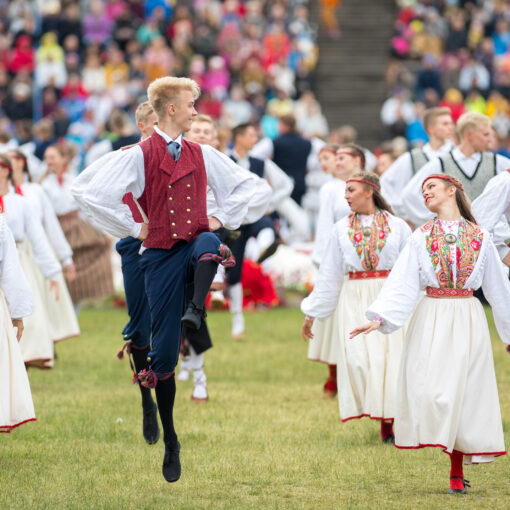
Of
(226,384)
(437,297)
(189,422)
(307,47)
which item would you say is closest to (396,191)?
(226,384)

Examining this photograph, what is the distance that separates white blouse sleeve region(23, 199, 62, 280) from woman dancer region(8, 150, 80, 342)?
0.60 ft

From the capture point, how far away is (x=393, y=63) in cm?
2522

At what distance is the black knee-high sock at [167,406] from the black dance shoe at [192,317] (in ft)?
1.78


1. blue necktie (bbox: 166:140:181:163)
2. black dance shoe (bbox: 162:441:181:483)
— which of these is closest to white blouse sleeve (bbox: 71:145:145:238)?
blue necktie (bbox: 166:140:181:163)

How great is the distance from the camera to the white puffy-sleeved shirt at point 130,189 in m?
6.17

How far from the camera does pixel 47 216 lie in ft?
33.1

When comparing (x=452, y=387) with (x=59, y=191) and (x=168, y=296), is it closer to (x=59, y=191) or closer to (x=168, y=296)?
(x=168, y=296)

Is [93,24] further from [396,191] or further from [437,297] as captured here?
[437,297]

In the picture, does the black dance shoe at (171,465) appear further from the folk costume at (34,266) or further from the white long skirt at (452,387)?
the folk costume at (34,266)

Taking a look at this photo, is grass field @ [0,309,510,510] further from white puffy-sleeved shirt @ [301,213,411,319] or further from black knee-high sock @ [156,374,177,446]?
white puffy-sleeved shirt @ [301,213,411,319]

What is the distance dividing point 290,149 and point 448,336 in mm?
10419

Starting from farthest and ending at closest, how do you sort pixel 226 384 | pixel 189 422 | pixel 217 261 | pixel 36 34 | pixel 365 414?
pixel 36 34, pixel 226 384, pixel 189 422, pixel 365 414, pixel 217 261

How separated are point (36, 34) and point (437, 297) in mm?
19830

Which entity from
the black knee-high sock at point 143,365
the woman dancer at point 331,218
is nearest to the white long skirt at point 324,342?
the woman dancer at point 331,218
